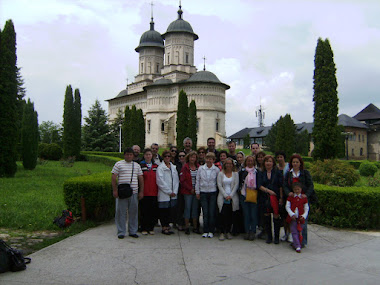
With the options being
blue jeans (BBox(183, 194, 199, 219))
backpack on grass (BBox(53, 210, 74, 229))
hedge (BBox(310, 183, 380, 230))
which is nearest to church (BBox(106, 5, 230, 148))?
hedge (BBox(310, 183, 380, 230))

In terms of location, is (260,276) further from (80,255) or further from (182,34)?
(182,34)

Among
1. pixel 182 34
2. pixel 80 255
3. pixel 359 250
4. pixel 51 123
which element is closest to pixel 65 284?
pixel 80 255

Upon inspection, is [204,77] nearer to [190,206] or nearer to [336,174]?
[336,174]

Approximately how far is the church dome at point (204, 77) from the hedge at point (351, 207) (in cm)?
3850

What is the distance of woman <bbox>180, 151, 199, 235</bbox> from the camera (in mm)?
6461

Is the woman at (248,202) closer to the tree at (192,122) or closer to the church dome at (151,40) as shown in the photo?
the tree at (192,122)

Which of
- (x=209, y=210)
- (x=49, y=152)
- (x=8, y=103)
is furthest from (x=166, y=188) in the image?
(x=49, y=152)

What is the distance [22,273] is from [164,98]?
4419cm

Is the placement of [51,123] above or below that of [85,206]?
above

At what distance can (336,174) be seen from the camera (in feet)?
43.8

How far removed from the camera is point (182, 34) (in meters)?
48.9

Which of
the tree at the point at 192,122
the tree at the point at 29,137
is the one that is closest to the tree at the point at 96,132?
the tree at the point at 192,122

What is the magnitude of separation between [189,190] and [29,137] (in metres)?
14.9

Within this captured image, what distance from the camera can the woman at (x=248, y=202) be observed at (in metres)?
6.08
